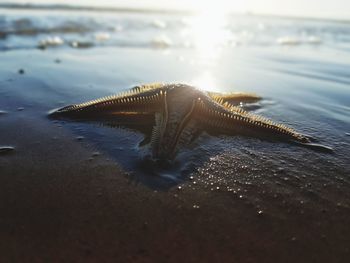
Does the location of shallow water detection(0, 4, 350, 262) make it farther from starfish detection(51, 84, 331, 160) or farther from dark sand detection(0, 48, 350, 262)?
starfish detection(51, 84, 331, 160)

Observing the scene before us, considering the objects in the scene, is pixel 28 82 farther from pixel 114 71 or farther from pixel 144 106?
pixel 144 106

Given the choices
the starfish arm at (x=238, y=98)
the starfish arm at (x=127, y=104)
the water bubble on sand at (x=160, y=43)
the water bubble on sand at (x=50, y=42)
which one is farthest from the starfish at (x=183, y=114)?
the water bubble on sand at (x=160, y=43)

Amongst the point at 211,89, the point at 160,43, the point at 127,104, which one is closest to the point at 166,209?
the point at 127,104

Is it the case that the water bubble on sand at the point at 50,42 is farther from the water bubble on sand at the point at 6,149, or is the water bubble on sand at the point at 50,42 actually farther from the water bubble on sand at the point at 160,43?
the water bubble on sand at the point at 6,149

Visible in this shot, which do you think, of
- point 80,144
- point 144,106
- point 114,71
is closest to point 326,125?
point 144,106

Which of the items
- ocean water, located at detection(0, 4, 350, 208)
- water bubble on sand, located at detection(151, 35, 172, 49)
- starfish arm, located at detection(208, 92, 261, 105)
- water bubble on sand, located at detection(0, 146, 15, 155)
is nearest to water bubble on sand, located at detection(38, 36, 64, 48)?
ocean water, located at detection(0, 4, 350, 208)
